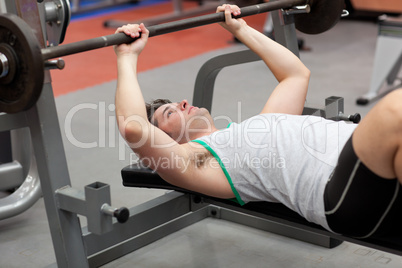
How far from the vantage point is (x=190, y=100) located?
4062 millimetres

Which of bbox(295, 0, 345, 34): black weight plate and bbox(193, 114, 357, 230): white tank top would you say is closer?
bbox(193, 114, 357, 230): white tank top

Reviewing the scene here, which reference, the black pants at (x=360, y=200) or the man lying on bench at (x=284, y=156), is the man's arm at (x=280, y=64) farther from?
the black pants at (x=360, y=200)

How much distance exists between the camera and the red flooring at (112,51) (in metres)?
4.68

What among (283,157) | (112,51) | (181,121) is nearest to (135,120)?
(181,121)

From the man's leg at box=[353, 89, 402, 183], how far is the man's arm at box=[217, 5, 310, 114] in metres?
0.54

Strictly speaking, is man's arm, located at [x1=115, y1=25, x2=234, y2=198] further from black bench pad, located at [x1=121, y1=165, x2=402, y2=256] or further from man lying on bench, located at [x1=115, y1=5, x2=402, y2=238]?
black bench pad, located at [x1=121, y1=165, x2=402, y2=256]

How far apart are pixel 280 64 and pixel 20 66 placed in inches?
36.9

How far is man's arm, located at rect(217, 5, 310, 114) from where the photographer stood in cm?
208

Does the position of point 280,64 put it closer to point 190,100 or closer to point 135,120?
point 135,120

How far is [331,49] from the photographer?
18.2 feet

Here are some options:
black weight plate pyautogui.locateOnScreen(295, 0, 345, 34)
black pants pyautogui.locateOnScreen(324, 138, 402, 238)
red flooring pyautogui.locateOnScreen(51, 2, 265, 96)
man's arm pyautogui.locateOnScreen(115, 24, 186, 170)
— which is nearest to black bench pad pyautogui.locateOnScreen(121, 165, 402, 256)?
black pants pyautogui.locateOnScreen(324, 138, 402, 238)

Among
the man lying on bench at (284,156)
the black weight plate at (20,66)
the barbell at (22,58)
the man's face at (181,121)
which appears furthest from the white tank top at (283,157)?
the black weight plate at (20,66)

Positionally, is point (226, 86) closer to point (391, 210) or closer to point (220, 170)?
point (220, 170)

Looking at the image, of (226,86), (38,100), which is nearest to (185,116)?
(38,100)
